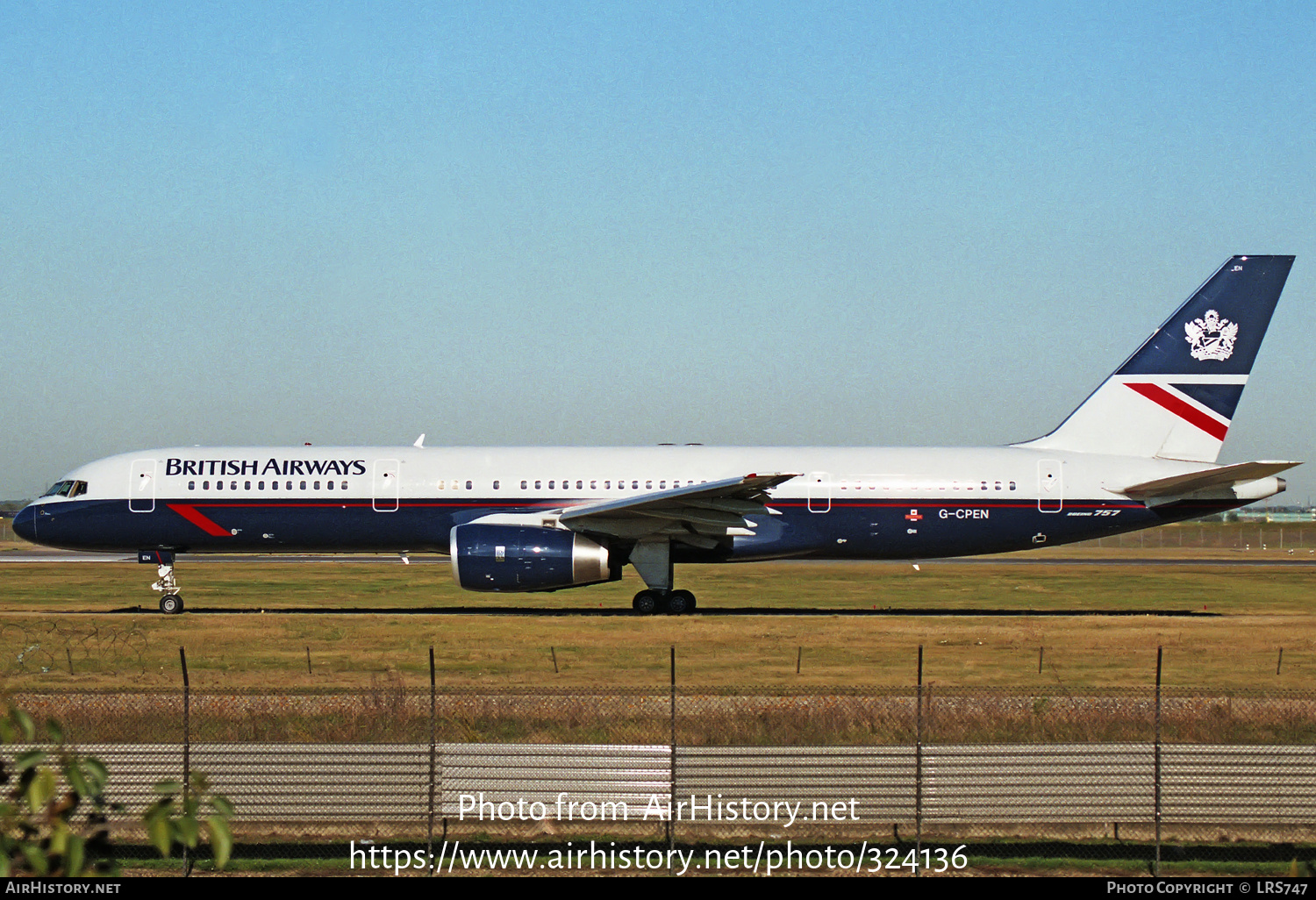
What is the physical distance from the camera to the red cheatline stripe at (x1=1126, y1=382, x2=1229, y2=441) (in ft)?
107

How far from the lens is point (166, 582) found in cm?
3219

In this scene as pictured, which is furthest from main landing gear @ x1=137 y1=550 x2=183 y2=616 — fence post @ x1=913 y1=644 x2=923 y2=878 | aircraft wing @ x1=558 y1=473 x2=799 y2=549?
fence post @ x1=913 y1=644 x2=923 y2=878

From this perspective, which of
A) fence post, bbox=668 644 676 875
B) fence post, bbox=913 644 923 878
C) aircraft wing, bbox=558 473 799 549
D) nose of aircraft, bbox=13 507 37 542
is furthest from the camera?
nose of aircraft, bbox=13 507 37 542

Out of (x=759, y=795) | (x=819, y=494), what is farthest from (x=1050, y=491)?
(x=759, y=795)

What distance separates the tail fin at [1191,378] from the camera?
106 feet

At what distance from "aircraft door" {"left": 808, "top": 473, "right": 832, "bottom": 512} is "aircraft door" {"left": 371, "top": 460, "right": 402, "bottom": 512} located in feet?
34.8

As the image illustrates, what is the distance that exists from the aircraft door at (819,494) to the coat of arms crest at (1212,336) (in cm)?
1026

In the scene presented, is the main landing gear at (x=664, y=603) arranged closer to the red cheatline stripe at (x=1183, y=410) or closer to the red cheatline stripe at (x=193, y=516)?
the red cheatline stripe at (x=193, y=516)

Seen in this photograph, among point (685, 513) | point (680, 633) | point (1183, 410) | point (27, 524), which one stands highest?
point (1183, 410)

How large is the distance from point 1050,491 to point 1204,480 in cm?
362

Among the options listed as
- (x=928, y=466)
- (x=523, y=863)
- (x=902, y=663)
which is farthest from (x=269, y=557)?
(x=523, y=863)

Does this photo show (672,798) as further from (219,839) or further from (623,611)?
(623,611)

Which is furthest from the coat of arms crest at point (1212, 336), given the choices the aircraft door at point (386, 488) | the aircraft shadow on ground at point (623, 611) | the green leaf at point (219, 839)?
the green leaf at point (219, 839)

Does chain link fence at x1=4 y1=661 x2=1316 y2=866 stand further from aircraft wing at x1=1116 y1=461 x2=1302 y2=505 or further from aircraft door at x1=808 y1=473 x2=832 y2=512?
aircraft door at x1=808 y1=473 x2=832 y2=512
